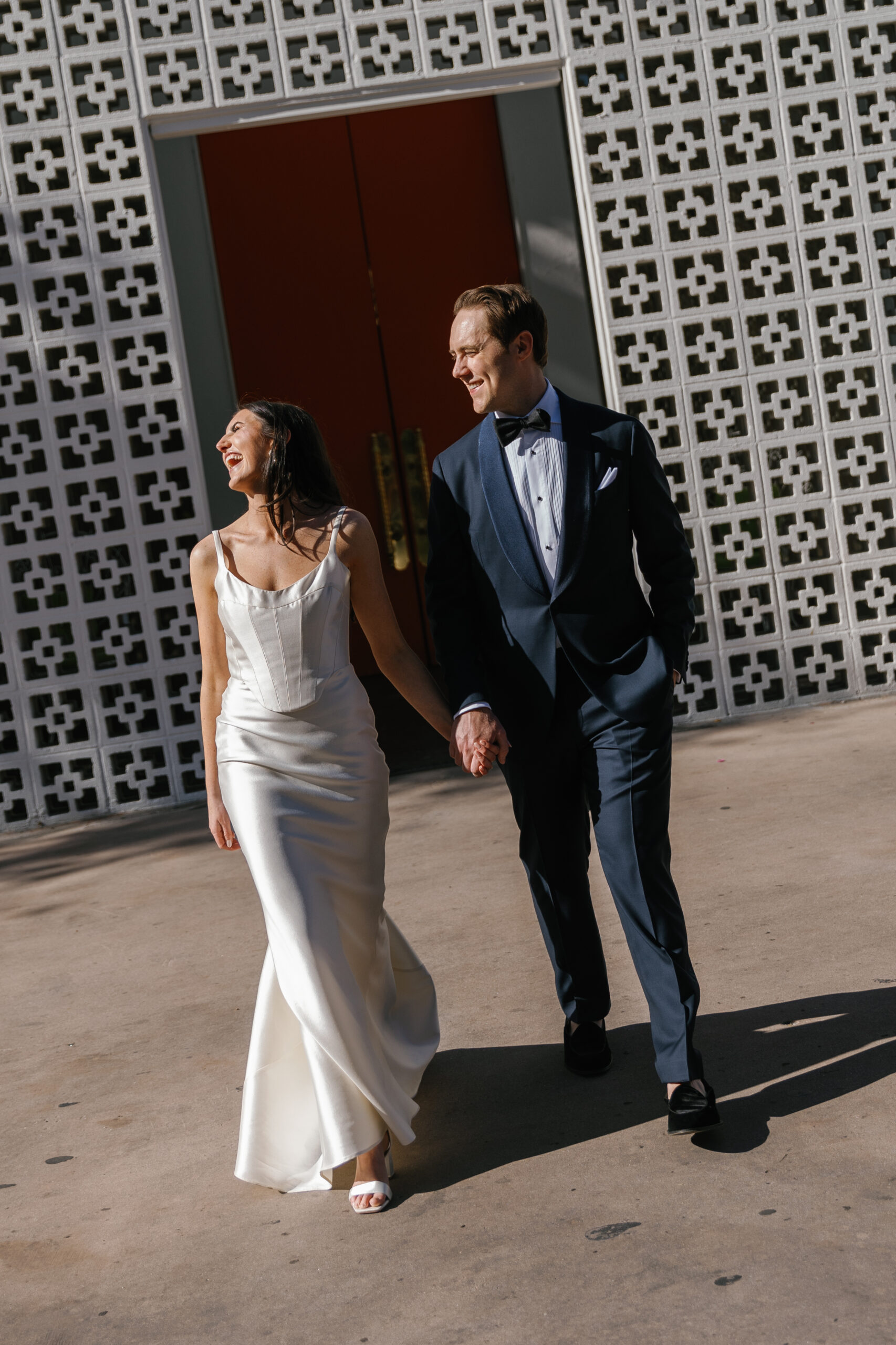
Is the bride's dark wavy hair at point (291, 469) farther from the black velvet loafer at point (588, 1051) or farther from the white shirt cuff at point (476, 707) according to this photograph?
the black velvet loafer at point (588, 1051)

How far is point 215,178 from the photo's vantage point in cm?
1004

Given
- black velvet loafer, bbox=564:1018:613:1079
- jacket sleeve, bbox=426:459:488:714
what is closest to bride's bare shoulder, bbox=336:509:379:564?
jacket sleeve, bbox=426:459:488:714

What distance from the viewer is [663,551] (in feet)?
10.6

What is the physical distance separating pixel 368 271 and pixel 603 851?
26.5 ft

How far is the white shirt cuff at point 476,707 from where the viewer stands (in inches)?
124

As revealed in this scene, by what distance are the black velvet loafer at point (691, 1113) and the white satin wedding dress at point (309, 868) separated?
59cm

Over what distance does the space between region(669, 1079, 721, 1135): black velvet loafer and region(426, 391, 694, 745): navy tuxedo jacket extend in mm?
847

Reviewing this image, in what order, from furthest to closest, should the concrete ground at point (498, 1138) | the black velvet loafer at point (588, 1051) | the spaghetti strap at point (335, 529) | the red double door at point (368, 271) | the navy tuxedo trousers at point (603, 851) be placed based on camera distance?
the red double door at point (368, 271) → the black velvet loafer at point (588, 1051) → the spaghetti strap at point (335, 529) → the navy tuxedo trousers at point (603, 851) → the concrete ground at point (498, 1138)

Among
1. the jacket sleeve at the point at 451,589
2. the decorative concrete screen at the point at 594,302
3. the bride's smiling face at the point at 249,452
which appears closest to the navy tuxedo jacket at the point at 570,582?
the jacket sleeve at the point at 451,589

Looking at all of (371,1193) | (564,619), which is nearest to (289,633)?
(564,619)

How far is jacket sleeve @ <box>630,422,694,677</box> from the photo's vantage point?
321cm

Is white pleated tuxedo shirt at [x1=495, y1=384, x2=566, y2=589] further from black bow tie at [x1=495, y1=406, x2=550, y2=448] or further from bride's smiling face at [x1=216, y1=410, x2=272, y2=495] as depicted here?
bride's smiling face at [x1=216, y1=410, x2=272, y2=495]

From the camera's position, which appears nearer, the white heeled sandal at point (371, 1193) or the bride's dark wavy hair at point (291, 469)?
the white heeled sandal at point (371, 1193)

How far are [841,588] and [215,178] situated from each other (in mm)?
5876
